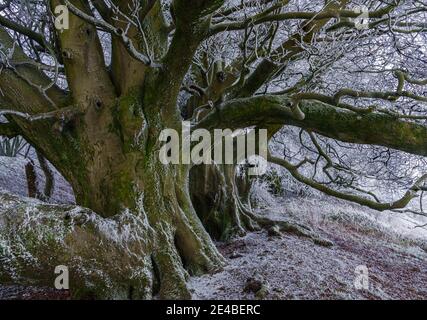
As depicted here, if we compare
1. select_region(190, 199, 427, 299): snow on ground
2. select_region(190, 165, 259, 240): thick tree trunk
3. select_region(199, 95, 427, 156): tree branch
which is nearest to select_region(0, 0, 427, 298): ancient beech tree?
select_region(199, 95, 427, 156): tree branch

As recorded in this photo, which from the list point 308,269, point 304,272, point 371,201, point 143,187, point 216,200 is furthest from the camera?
point 216,200

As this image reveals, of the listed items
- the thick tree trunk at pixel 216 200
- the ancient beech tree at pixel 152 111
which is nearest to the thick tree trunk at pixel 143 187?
the ancient beech tree at pixel 152 111

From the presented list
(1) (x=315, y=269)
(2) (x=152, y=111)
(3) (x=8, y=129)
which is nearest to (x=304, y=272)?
(1) (x=315, y=269)

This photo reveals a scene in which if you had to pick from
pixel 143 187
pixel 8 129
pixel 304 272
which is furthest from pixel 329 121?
pixel 8 129

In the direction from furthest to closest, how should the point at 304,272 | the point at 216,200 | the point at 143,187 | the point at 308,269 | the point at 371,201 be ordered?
the point at 216,200 < the point at 371,201 < the point at 308,269 < the point at 304,272 < the point at 143,187

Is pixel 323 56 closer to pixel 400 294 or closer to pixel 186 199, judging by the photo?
pixel 186 199

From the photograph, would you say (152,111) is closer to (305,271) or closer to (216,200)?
(305,271)

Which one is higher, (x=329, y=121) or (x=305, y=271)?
(x=329, y=121)

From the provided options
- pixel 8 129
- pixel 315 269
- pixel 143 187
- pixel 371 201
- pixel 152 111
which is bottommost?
pixel 315 269

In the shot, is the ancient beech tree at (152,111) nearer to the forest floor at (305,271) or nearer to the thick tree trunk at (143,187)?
the thick tree trunk at (143,187)

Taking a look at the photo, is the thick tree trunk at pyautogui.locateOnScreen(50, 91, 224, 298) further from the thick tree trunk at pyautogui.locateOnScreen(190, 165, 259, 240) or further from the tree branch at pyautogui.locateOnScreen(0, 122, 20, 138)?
the thick tree trunk at pyautogui.locateOnScreen(190, 165, 259, 240)

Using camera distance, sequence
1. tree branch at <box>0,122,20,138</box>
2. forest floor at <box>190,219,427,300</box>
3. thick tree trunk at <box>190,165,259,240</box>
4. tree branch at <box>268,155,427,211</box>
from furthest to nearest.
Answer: thick tree trunk at <box>190,165,259,240</box>
tree branch at <box>0,122,20,138</box>
tree branch at <box>268,155,427,211</box>
forest floor at <box>190,219,427,300</box>

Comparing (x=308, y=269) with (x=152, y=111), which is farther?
(x=308, y=269)
